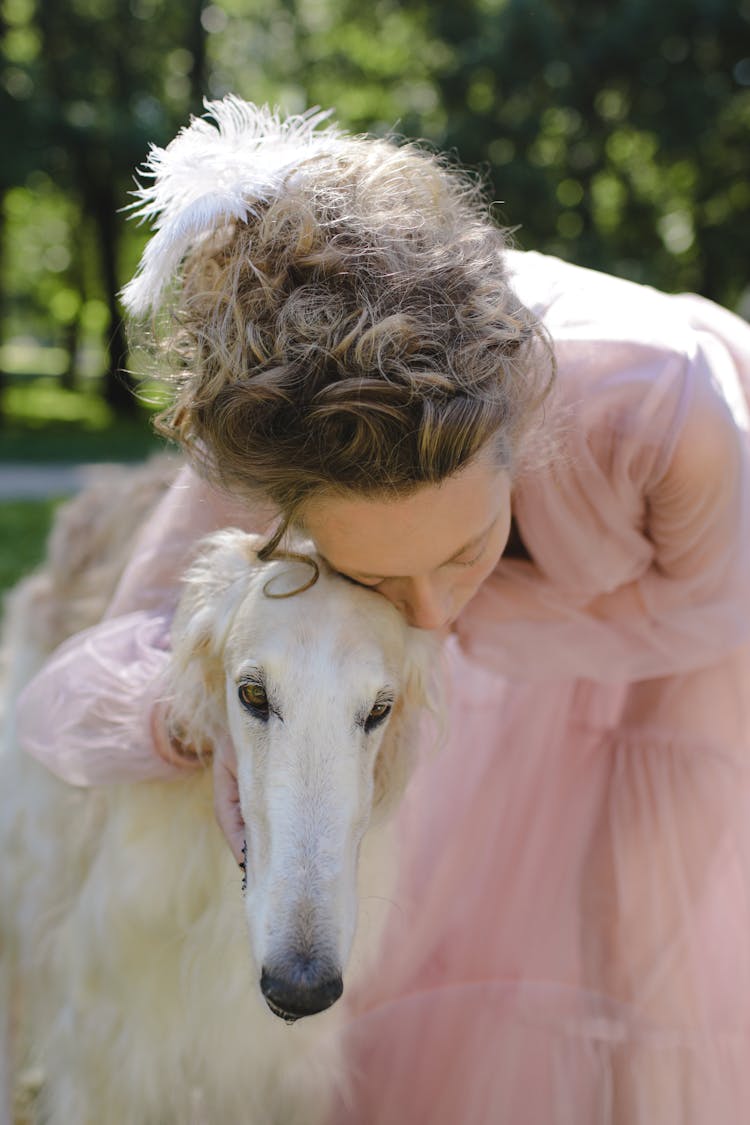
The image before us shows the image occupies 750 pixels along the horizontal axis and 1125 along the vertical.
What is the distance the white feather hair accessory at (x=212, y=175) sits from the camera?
1.53 meters

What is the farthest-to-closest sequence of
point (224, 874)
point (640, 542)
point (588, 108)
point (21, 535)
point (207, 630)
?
1. point (588, 108)
2. point (21, 535)
3. point (640, 542)
4. point (224, 874)
5. point (207, 630)

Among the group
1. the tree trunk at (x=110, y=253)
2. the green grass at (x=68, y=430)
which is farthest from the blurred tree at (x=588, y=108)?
the green grass at (x=68, y=430)

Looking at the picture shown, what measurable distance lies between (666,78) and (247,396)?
14.2 m

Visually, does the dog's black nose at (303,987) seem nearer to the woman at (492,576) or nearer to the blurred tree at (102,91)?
the woman at (492,576)

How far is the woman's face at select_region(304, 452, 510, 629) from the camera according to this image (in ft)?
4.77

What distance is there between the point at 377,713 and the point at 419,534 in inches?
11.4

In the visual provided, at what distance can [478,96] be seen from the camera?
538 inches

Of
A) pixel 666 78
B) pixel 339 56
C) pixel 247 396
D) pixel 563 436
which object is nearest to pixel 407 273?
pixel 247 396

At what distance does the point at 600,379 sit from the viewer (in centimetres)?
187

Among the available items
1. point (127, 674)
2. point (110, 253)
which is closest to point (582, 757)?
point (127, 674)

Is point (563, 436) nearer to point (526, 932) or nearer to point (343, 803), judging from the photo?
point (343, 803)

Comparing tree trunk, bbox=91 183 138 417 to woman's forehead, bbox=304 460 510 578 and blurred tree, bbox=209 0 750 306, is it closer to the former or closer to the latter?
blurred tree, bbox=209 0 750 306

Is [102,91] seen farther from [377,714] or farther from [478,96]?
[377,714]

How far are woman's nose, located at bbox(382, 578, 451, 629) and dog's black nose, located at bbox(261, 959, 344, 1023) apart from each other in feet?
1.81
